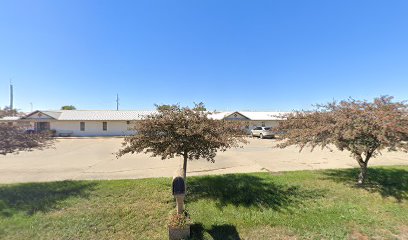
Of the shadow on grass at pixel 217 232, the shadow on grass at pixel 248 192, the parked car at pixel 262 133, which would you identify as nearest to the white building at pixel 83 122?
the parked car at pixel 262 133

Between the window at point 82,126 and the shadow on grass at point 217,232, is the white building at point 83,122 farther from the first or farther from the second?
the shadow on grass at point 217,232

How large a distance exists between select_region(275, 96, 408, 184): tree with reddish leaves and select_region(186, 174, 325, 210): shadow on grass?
1.48 meters

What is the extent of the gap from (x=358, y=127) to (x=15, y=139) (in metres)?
9.61

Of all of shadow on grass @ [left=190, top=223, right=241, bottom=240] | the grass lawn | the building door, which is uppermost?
the building door

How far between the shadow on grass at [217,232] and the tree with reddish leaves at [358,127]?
355 centimetres

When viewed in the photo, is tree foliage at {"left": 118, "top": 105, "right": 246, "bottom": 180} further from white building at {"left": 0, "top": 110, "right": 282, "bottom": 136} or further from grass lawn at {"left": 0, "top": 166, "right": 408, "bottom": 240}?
white building at {"left": 0, "top": 110, "right": 282, "bottom": 136}

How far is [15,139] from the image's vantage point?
6.45 meters

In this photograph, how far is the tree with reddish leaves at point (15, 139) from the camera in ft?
20.6

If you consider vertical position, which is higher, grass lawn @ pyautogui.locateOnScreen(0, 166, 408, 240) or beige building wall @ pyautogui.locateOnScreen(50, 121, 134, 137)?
beige building wall @ pyautogui.locateOnScreen(50, 121, 134, 137)

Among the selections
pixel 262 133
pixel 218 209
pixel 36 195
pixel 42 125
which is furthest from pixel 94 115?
pixel 218 209


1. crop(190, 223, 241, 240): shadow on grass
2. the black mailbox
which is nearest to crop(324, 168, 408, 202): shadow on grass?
crop(190, 223, 241, 240): shadow on grass

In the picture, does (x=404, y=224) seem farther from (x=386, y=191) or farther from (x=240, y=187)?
(x=240, y=187)

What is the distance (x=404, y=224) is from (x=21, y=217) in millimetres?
8792

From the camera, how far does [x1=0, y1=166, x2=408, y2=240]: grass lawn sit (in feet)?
16.2
